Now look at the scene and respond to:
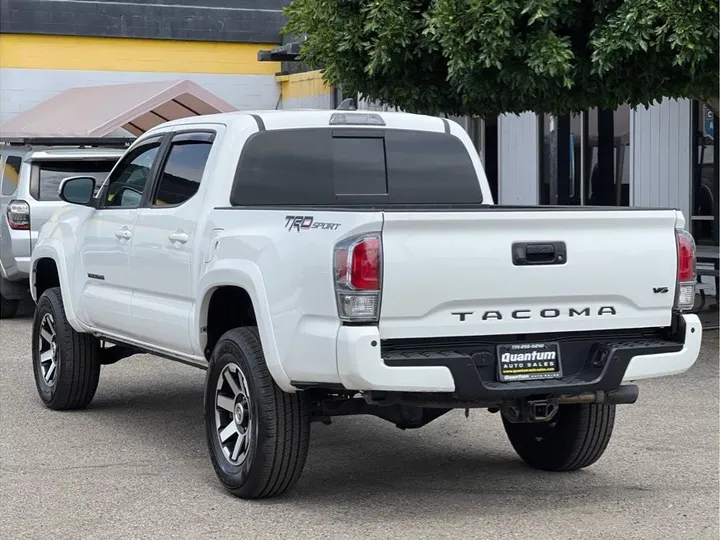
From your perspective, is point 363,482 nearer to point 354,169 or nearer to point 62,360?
point 354,169

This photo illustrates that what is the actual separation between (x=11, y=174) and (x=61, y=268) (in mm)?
6475

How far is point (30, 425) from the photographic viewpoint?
8.59 meters

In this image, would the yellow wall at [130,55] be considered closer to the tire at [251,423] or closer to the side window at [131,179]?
the side window at [131,179]

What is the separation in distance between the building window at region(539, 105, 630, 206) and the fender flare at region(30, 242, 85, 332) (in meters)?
10.5

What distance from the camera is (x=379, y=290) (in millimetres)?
5766

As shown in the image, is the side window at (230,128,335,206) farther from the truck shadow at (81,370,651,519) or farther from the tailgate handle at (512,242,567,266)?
the tailgate handle at (512,242,567,266)

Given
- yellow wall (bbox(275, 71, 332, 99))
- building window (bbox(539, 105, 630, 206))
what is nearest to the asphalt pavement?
building window (bbox(539, 105, 630, 206))

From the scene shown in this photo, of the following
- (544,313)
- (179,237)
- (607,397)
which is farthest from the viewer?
(179,237)

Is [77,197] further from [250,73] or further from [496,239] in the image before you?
[250,73]

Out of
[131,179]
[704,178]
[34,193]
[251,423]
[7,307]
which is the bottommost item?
[7,307]

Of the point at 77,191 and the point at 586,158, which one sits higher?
the point at 77,191

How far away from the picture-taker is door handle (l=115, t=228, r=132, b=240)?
7.95 meters

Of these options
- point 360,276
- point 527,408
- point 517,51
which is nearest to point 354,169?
point 360,276

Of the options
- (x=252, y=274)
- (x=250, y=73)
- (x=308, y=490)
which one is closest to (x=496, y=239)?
(x=252, y=274)
